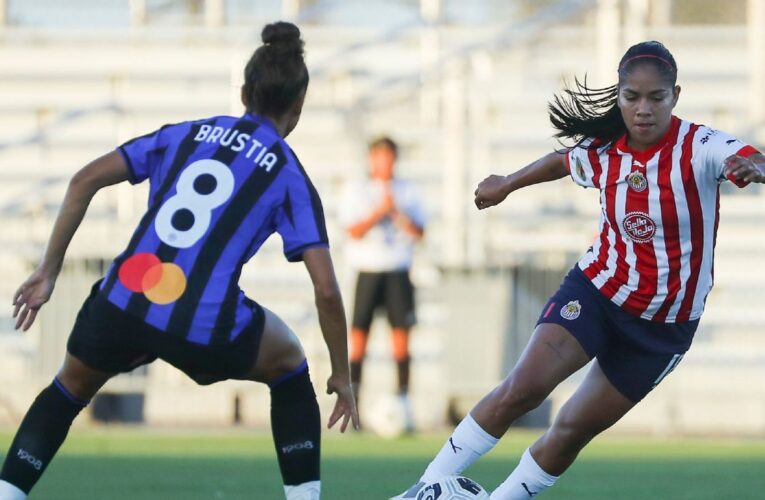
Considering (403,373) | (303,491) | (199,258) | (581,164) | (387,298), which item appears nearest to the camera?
(199,258)

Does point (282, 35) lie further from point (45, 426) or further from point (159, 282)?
point (45, 426)

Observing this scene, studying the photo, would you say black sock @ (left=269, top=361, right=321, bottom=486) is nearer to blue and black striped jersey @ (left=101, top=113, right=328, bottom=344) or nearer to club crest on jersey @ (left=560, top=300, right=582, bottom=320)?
blue and black striped jersey @ (left=101, top=113, right=328, bottom=344)

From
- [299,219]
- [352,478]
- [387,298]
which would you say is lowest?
[352,478]

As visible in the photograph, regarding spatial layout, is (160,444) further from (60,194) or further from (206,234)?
(206,234)

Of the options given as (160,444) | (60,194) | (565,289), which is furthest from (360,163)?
(565,289)

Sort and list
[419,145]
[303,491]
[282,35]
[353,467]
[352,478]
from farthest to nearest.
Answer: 1. [419,145]
2. [353,467]
3. [352,478]
4. [303,491]
5. [282,35]

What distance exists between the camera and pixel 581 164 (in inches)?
212

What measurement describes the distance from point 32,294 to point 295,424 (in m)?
0.96

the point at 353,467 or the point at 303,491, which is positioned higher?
the point at 303,491

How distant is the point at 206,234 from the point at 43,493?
104 inches

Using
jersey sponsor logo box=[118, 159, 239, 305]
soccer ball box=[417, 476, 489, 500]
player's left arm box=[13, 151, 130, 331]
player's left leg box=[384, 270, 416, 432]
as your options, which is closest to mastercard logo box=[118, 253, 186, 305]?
jersey sponsor logo box=[118, 159, 239, 305]

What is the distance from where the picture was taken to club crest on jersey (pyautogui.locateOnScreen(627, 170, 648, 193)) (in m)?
5.15

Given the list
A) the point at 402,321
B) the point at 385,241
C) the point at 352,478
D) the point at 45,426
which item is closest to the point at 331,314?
the point at 45,426

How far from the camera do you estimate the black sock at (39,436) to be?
4.75 m
